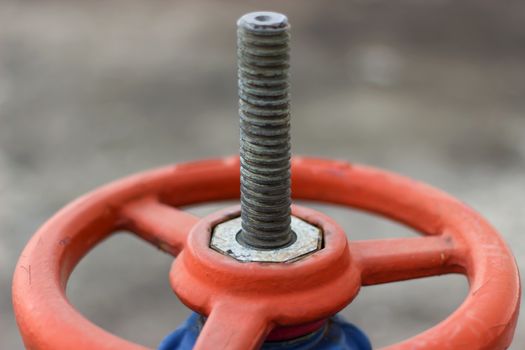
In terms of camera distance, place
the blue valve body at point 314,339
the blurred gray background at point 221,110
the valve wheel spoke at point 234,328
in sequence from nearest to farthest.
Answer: the valve wheel spoke at point 234,328 < the blue valve body at point 314,339 < the blurred gray background at point 221,110

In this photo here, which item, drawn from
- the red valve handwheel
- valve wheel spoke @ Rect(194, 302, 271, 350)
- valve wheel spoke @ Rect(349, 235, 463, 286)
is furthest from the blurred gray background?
valve wheel spoke @ Rect(194, 302, 271, 350)

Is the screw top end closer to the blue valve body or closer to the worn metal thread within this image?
the worn metal thread

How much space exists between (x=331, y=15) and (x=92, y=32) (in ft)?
3.57

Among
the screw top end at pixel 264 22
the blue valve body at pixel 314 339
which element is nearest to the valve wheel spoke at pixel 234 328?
the blue valve body at pixel 314 339

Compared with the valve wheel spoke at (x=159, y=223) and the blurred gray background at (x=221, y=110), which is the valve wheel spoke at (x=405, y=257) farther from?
the blurred gray background at (x=221, y=110)

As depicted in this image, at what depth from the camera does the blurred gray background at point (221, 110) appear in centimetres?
211

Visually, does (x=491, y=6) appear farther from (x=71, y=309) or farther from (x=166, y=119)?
(x=71, y=309)

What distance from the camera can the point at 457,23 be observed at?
11.6 ft

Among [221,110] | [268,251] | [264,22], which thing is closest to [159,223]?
[268,251]

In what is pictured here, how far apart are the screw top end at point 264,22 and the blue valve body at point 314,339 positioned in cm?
30

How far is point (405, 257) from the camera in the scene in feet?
2.58

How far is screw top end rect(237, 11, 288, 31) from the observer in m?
0.65

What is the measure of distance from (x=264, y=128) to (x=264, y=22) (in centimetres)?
9

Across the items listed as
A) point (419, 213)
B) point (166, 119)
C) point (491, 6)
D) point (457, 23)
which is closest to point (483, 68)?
point (457, 23)
